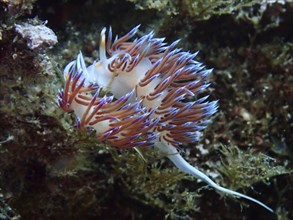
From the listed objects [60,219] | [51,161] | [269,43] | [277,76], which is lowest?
[60,219]

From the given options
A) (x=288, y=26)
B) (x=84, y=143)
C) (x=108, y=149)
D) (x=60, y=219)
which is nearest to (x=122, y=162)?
(x=108, y=149)

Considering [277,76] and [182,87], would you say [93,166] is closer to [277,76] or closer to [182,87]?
[182,87]

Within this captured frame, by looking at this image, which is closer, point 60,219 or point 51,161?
point 51,161

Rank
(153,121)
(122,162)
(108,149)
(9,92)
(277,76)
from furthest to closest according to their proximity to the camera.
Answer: (277,76) < (122,162) < (108,149) < (9,92) < (153,121)

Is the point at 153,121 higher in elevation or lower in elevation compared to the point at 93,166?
higher
